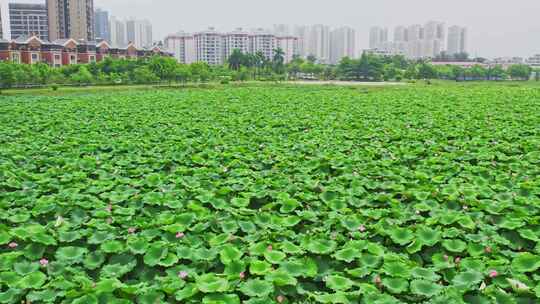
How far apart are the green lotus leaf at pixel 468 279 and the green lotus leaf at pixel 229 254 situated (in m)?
1.39

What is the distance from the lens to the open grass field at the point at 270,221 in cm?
290

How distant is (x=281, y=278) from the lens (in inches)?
115

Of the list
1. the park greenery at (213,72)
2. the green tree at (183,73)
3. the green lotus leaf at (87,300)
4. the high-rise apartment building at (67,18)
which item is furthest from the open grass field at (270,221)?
the high-rise apartment building at (67,18)

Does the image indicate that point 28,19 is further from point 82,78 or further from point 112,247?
point 112,247

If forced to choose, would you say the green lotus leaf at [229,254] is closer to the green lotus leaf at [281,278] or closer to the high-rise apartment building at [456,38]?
the green lotus leaf at [281,278]

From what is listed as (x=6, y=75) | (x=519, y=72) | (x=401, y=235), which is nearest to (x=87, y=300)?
(x=401, y=235)

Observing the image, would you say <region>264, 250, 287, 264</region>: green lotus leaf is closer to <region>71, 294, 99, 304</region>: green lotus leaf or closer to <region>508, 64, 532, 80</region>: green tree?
<region>71, 294, 99, 304</region>: green lotus leaf

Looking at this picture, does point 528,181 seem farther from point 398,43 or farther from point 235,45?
point 398,43

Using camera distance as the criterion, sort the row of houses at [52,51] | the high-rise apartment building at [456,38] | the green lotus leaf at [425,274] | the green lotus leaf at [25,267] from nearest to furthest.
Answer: the green lotus leaf at [425,274], the green lotus leaf at [25,267], the row of houses at [52,51], the high-rise apartment building at [456,38]

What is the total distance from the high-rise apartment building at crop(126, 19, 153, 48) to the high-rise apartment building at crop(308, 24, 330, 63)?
57.2 meters

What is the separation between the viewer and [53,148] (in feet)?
24.8

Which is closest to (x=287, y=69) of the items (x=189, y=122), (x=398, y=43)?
(x=189, y=122)

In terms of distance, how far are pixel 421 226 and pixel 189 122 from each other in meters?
8.20

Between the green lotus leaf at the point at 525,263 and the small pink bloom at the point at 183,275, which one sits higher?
the green lotus leaf at the point at 525,263
